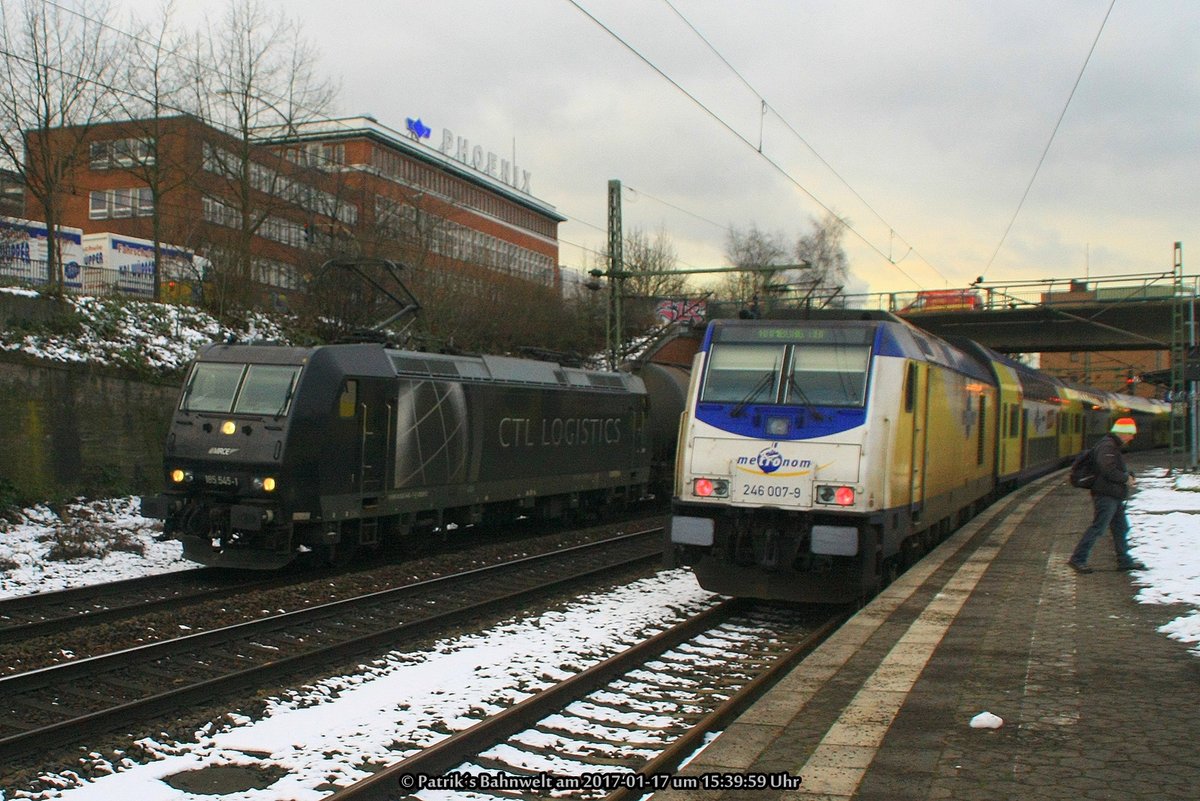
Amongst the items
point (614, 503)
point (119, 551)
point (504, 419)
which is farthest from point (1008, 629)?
point (614, 503)

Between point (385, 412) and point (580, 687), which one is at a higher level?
point (385, 412)

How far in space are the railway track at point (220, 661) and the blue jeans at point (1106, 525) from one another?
5696 mm

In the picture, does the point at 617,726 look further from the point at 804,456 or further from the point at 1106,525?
the point at 1106,525

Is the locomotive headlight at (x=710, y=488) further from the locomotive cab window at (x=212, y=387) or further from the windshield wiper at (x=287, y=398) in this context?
the locomotive cab window at (x=212, y=387)

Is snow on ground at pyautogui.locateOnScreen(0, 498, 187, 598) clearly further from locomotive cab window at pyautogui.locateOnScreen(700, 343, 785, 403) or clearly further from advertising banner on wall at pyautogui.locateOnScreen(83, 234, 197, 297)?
advertising banner on wall at pyautogui.locateOnScreen(83, 234, 197, 297)

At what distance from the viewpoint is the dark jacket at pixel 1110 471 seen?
35.9 feet

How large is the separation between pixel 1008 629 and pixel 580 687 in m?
3.41

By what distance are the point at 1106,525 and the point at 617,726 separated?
652 centimetres

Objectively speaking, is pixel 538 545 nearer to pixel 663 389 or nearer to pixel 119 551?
pixel 119 551

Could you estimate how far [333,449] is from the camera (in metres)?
13.3

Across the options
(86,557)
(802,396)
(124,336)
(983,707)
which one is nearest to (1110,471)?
(802,396)

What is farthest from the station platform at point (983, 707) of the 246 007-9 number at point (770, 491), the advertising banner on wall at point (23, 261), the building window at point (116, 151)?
the building window at point (116, 151)

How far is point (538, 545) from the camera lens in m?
16.8

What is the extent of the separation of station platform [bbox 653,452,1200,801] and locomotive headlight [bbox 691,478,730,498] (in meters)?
1.76
